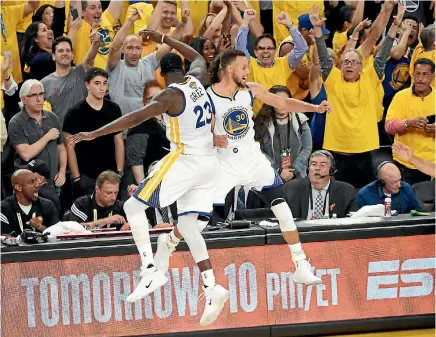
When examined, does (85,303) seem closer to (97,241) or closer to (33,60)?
(97,241)

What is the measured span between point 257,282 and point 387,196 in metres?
1.84

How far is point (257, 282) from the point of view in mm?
9562

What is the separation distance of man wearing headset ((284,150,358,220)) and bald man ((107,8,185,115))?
204 cm

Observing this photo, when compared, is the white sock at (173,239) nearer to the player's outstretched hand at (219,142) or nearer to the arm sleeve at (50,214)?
the player's outstretched hand at (219,142)

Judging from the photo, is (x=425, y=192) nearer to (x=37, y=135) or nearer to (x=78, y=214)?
(x=78, y=214)

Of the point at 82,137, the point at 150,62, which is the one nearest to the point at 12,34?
the point at 150,62

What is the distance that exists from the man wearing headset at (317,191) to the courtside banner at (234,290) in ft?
2.70

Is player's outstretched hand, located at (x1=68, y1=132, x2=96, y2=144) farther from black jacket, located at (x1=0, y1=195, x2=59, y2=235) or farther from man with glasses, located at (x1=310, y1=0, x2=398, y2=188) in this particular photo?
man with glasses, located at (x1=310, y1=0, x2=398, y2=188)

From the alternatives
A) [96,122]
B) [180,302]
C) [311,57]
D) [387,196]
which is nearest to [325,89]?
[311,57]

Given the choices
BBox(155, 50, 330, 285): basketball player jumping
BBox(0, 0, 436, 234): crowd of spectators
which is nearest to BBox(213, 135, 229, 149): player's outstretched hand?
BBox(155, 50, 330, 285): basketball player jumping

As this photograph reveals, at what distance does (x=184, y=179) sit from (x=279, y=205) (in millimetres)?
928

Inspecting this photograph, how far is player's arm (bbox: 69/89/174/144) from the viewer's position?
24.0 feet

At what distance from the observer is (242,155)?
8367 mm

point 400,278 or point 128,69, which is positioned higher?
Answer: point 128,69
